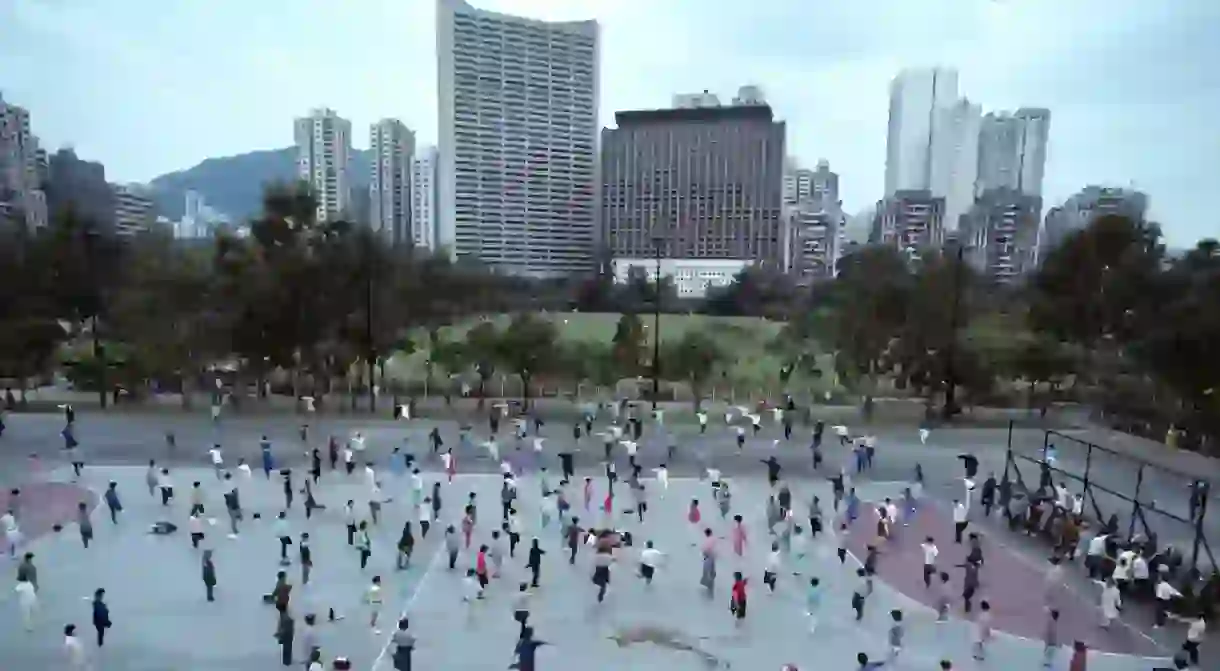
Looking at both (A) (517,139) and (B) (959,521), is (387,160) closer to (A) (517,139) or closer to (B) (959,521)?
(A) (517,139)

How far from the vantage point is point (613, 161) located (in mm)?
128625

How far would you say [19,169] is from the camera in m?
66.4

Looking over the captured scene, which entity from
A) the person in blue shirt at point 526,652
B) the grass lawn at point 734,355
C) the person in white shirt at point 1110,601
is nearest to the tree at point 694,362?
the grass lawn at point 734,355

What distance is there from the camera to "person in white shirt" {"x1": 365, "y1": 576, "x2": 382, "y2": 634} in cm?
1182

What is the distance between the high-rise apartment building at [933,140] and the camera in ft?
353

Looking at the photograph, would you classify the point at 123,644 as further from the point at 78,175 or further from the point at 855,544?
the point at 78,175

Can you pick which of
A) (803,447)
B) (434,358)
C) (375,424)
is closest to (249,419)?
(375,424)

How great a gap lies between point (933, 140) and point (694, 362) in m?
95.9

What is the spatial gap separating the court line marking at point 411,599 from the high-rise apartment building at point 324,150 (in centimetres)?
9884

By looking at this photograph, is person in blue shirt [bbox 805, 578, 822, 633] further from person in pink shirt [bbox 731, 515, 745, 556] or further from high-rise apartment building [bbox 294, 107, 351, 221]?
high-rise apartment building [bbox 294, 107, 351, 221]

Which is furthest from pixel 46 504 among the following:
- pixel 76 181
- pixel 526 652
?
pixel 76 181

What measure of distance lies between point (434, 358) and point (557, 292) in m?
49.2

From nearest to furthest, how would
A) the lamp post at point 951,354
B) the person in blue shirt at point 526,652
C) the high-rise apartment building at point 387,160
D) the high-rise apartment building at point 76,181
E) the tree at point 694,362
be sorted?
the person in blue shirt at point 526,652
the lamp post at point 951,354
the tree at point 694,362
the high-rise apartment building at point 76,181
the high-rise apartment building at point 387,160

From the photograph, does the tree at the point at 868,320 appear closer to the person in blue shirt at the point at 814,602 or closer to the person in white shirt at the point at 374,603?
the person in blue shirt at the point at 814,602
